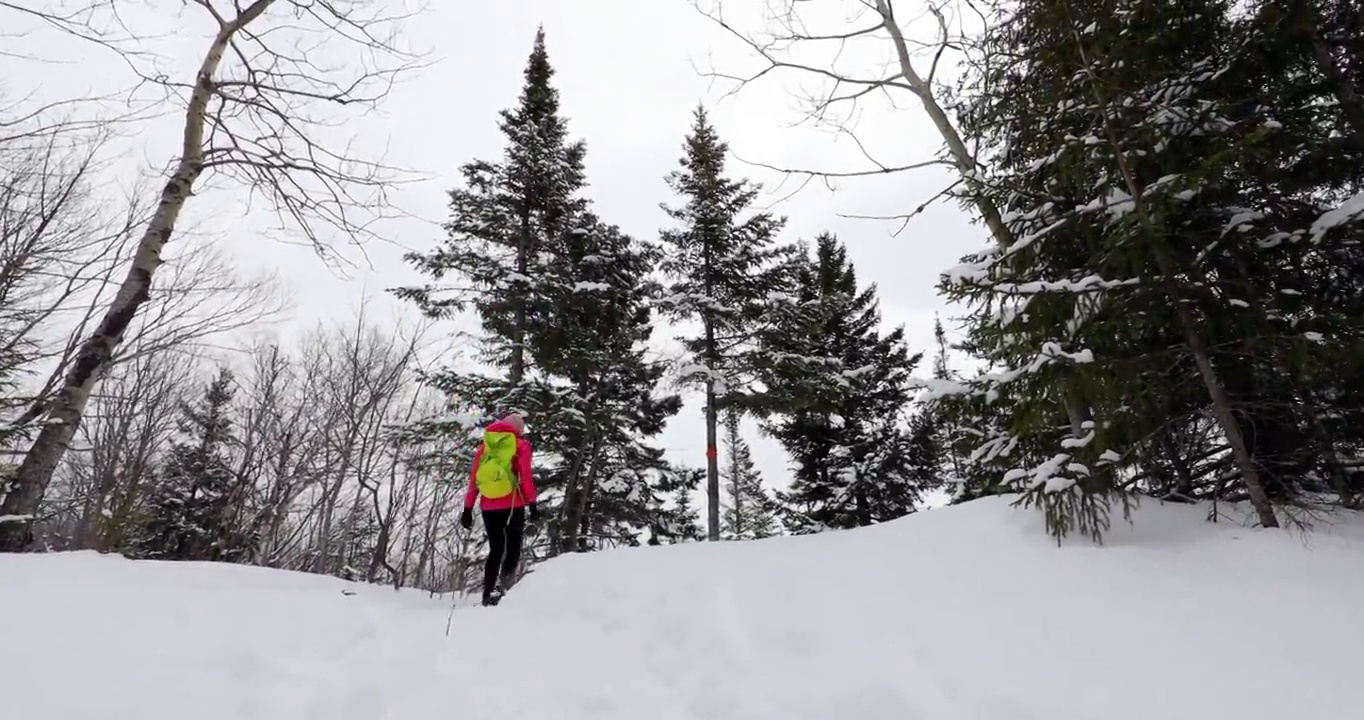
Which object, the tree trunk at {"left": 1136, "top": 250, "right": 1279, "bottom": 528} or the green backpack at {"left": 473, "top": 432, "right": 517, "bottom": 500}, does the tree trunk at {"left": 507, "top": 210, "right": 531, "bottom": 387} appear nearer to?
the green backpack at {"left": 473, "top": 432, "right": 517, "bottom": 500}

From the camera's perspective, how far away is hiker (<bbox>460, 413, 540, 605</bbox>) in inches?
208

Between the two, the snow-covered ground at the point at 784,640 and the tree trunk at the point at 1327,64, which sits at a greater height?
the tree trunk at the point at 1327,64

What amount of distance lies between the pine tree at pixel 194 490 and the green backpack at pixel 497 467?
11366 mm

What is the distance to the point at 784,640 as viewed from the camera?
3.18 meters

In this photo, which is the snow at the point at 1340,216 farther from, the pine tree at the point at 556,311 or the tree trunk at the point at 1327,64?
the pine tree at the point at 556,311

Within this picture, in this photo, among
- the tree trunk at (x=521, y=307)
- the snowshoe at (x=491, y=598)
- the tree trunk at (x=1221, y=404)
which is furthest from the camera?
the tree trunk at (x=521, y=307)

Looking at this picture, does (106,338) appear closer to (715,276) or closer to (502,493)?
(502,493)

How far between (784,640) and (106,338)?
5.04 metres

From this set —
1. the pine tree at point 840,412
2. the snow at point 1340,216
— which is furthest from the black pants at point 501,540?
the pine tree at point 840,412

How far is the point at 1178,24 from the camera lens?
4.58 meters

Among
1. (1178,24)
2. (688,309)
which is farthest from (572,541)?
(1178,24)

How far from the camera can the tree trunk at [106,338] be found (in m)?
3.99

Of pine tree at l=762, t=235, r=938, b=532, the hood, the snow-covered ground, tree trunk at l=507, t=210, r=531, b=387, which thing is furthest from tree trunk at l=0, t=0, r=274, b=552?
pine tree at l=762, t=235, r=938, b=532

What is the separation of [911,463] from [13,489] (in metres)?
15.1
